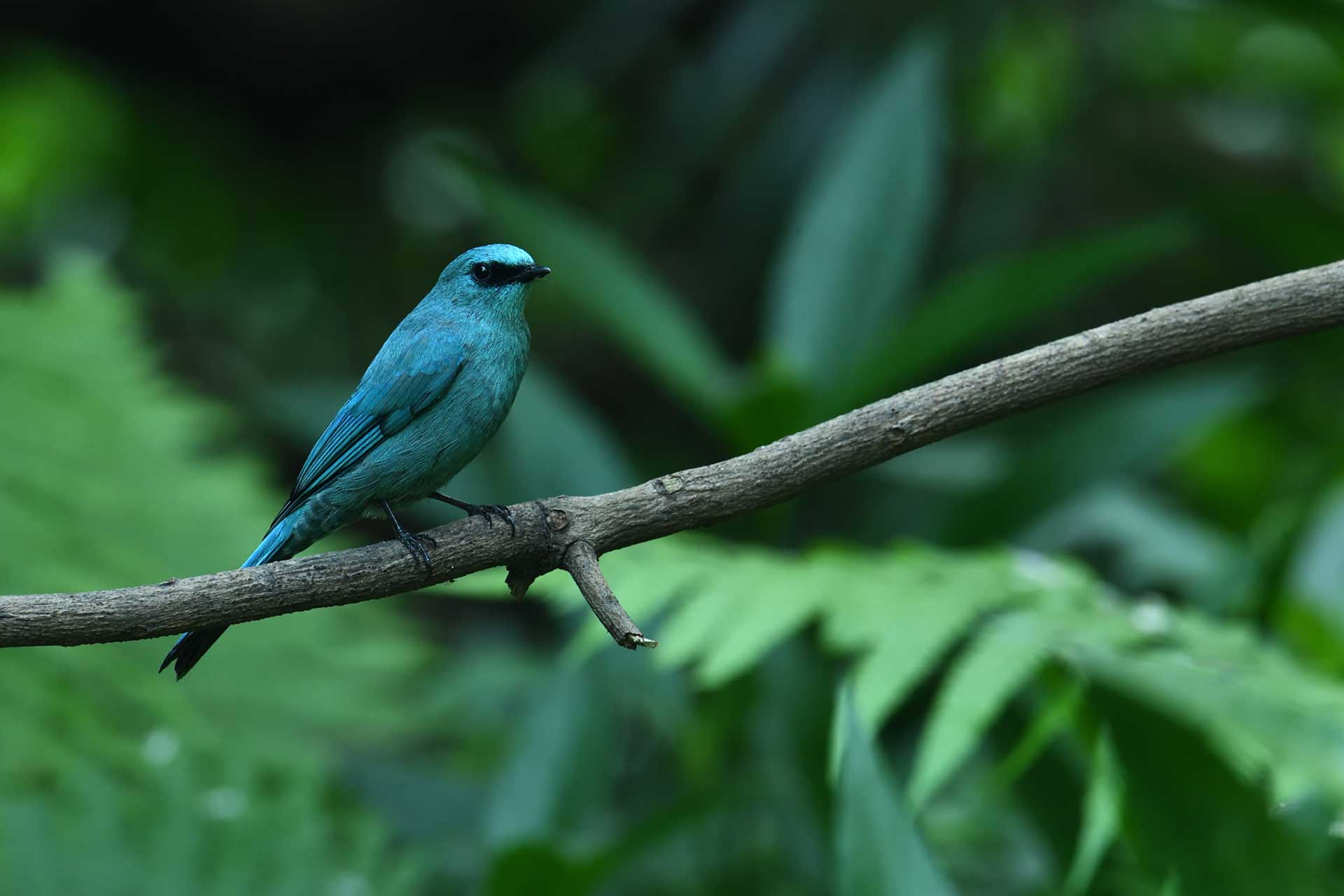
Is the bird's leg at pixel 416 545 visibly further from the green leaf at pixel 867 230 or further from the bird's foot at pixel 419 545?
the green leaf at pixel 867 230

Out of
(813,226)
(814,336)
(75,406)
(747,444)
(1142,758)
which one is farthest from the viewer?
(75,406)

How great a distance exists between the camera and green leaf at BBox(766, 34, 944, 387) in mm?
4781

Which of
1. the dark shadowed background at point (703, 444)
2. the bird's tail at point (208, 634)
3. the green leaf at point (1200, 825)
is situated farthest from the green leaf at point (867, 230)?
the bird's tail at point (208, 634)

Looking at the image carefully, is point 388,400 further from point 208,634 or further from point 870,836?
point 870,836

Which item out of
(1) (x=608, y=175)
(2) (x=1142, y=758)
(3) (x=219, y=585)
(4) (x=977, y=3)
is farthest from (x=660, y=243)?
(3) (x=219, y=585)

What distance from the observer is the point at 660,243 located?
7.79 m

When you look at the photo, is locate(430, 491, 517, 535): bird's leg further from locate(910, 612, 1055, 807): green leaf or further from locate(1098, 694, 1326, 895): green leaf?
locate(1098, 694, 1326, 895): green leaf

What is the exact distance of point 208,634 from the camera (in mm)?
1988

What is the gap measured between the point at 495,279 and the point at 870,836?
3.89ft

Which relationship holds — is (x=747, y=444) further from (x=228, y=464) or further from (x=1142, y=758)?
(x=228, y=464)

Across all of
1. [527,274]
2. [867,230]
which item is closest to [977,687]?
[527,274]

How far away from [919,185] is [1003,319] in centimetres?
95

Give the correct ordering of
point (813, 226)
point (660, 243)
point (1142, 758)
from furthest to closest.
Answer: point (660, 243)
point (813, 226)
point (1142, 758)

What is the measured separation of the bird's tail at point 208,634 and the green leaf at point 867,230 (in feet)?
8.99
